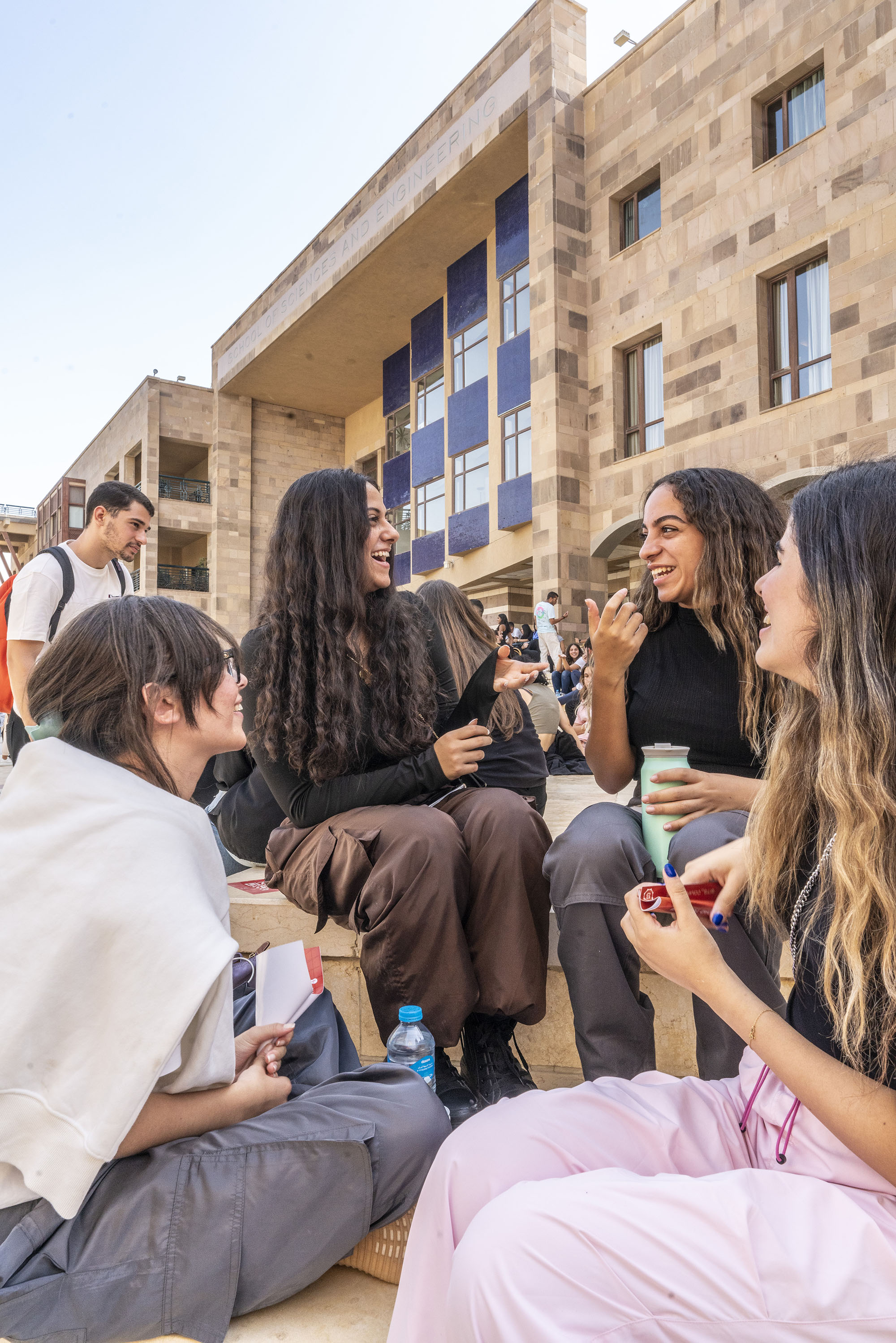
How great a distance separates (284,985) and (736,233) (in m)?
13.2

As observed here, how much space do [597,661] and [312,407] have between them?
2556cm

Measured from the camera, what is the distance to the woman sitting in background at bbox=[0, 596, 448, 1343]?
45.4 inches

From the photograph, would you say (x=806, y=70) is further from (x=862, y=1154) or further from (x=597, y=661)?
(x=862, y=1154)

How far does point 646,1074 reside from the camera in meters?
1.37

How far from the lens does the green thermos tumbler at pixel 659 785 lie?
75.7 inches

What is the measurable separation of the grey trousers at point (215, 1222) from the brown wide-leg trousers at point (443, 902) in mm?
519

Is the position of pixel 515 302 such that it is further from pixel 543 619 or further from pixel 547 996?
pixel 547 996

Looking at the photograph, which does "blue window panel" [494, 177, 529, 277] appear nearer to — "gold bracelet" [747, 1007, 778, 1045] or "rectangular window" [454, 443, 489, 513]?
"rectangular window" [454, 443, 489, 513]

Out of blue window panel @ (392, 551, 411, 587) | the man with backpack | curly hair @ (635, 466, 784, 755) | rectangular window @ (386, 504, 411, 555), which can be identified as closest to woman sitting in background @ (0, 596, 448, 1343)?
curly hair @ (635, 466, 784, 755)

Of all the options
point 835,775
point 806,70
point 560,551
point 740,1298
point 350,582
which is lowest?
point 740,1298

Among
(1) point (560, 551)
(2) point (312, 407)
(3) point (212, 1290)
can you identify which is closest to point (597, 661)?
(3) point (212, 1290)

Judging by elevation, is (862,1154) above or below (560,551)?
below

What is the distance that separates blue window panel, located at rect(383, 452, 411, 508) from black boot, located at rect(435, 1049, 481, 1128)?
65.0ft

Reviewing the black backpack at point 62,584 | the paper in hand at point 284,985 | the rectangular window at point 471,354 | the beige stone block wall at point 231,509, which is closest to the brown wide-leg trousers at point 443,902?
the paper in hand at point 284,985
